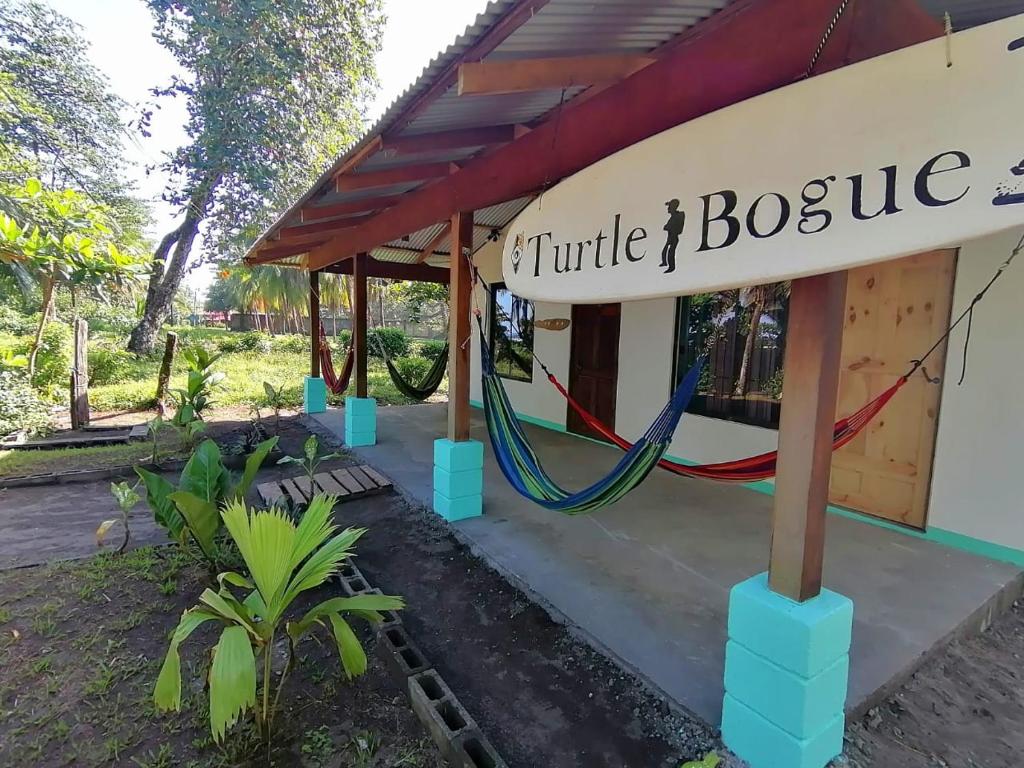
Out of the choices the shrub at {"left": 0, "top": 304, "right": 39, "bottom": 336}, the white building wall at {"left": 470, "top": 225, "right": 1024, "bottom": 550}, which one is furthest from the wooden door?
the shrub at {"left": 0, "top": 304, "right": 39, "bottom": 336}

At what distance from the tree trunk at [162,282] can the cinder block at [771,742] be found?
10498 mm

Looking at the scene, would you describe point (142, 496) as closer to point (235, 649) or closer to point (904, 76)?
point (235, 649)

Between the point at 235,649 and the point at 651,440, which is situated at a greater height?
the point at 651,440

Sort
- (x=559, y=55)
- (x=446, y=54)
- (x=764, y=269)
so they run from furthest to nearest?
(x=559, y=55) < (x=446, y=54) < (x=764, y=269)

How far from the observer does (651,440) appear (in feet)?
6.00

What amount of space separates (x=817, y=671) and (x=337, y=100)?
9.94 metres

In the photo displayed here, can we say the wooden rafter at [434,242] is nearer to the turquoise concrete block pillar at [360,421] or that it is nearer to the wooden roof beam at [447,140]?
the turquoise concrete block pillar at [360,421]

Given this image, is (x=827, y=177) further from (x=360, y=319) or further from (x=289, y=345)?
(x=289, y=345)

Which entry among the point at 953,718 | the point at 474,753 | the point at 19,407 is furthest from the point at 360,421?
the point at 953,718

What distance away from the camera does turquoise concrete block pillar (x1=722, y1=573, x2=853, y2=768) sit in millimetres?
1223

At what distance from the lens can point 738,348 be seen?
3396 millimetres

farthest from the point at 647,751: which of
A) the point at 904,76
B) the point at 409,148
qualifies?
the point at 409,148

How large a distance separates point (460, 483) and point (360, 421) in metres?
2.06

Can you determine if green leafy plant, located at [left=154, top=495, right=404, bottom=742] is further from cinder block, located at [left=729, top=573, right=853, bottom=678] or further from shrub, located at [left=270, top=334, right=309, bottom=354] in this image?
shrub, located at [left=270, top=334, right=309, bottom=354]
